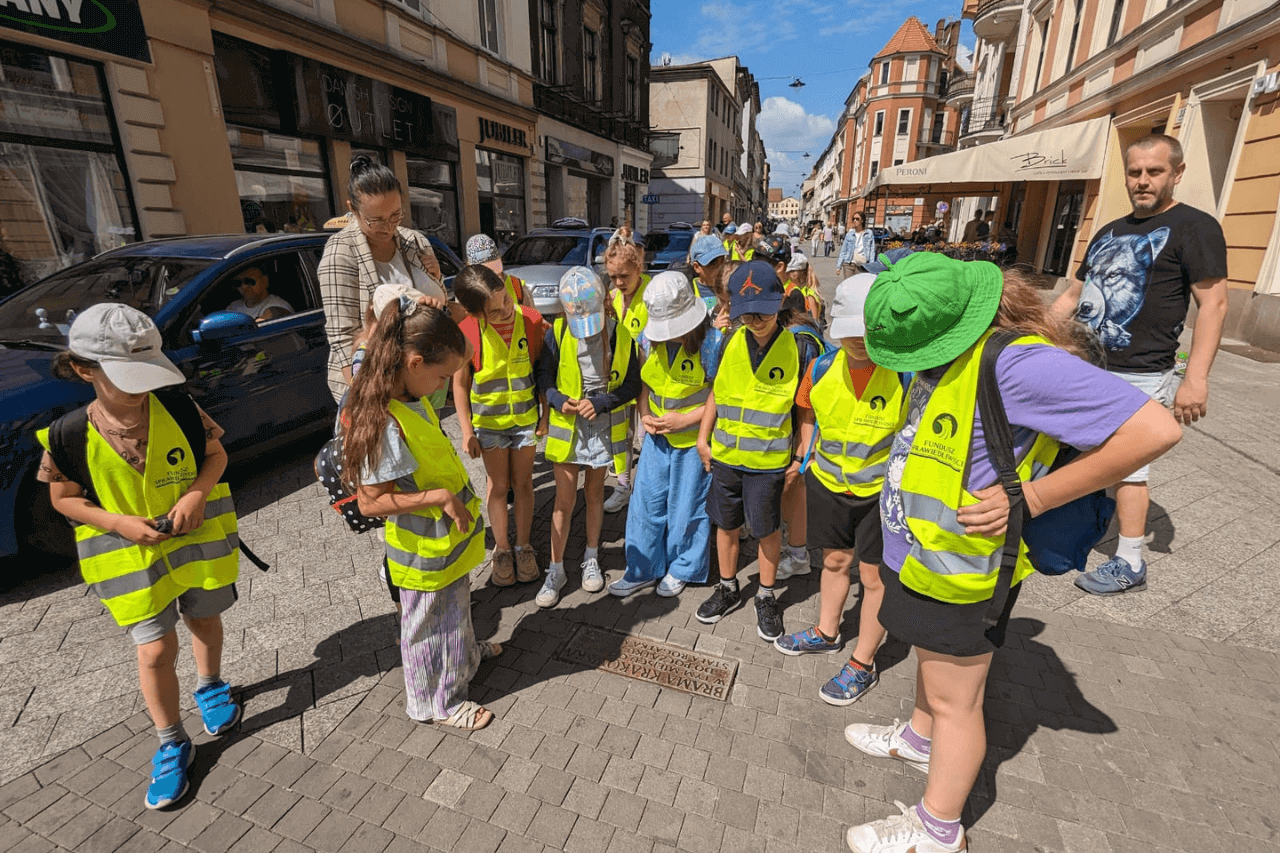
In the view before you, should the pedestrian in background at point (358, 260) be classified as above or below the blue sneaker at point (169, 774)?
above

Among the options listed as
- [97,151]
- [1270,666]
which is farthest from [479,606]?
[97,151]

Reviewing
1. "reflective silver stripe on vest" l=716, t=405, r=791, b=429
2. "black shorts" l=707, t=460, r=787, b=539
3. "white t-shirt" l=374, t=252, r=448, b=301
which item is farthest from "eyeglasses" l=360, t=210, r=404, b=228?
"black shorts" l=707, t=460, r=787, b=539

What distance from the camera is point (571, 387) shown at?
3256 millimetres

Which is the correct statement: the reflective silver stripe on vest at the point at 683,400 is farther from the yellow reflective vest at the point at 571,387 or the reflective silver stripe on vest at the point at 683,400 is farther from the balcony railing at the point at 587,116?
the balcony railing at the point at 587,116

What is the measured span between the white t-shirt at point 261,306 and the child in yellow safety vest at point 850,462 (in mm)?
4180

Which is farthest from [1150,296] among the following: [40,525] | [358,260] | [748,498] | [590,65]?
[590,65]

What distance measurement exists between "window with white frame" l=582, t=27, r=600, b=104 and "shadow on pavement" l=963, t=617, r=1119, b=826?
76.8ft

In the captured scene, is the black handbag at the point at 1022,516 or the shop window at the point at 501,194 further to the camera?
the shop window at the point at 501,194

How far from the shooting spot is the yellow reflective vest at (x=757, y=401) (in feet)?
9.16

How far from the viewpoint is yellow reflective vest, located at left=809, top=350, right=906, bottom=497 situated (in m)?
2.42

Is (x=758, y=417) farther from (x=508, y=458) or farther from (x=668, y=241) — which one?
(x=668, y=241)

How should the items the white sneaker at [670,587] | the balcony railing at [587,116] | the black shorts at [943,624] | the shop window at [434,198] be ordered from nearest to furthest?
the black shorts at [943,624]
the white sneaker at [670,587]
the shop window at [434,198]
the balcony railing at [587,116]

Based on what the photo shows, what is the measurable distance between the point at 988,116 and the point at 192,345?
101 feet

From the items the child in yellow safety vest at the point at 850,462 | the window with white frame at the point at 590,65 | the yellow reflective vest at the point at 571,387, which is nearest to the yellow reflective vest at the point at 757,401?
the child in yellow safety vest at the point at 850,462
